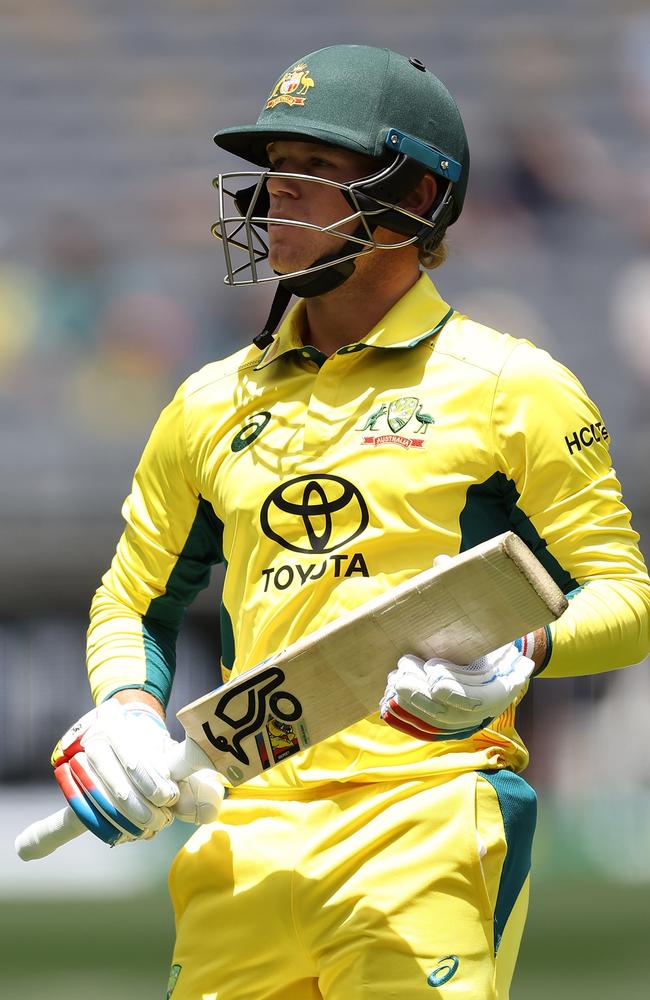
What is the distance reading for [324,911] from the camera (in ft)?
6.10

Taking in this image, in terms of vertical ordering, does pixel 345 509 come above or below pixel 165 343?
below

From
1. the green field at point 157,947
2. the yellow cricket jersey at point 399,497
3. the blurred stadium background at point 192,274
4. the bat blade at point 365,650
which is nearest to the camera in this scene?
the bat blade at point 365,650

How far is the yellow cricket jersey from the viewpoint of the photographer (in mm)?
1933

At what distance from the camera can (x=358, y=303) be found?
7.16ft

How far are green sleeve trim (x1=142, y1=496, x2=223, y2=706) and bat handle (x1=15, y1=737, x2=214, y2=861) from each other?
0.30 meters

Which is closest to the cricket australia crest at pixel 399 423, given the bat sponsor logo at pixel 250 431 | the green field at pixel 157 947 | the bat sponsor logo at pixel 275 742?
the bat sponsor logo at pixel 250 431

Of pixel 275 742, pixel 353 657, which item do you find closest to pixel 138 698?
pixel 275 742

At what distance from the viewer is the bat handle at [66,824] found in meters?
1.86

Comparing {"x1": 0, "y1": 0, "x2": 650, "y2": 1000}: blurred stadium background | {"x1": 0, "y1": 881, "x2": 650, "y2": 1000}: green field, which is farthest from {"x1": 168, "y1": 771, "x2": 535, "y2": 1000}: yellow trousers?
{"x1": 0, "y1": 0, "x2": 650, "y2": 1000}: blurred stadium background

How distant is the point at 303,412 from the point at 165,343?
484cm

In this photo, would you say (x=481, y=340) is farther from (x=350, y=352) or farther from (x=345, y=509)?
(x=345, y=509)

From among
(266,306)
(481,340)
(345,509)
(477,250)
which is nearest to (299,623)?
(345,509)

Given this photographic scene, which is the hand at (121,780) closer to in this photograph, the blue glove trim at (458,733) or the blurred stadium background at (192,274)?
the blue glove trim at (458,733)

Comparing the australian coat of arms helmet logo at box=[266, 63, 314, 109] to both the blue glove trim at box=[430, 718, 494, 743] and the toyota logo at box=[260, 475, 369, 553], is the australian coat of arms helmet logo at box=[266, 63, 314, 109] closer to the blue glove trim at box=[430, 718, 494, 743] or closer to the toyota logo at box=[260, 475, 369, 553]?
the toyota logo at box=[260, 475, 369, 553]
